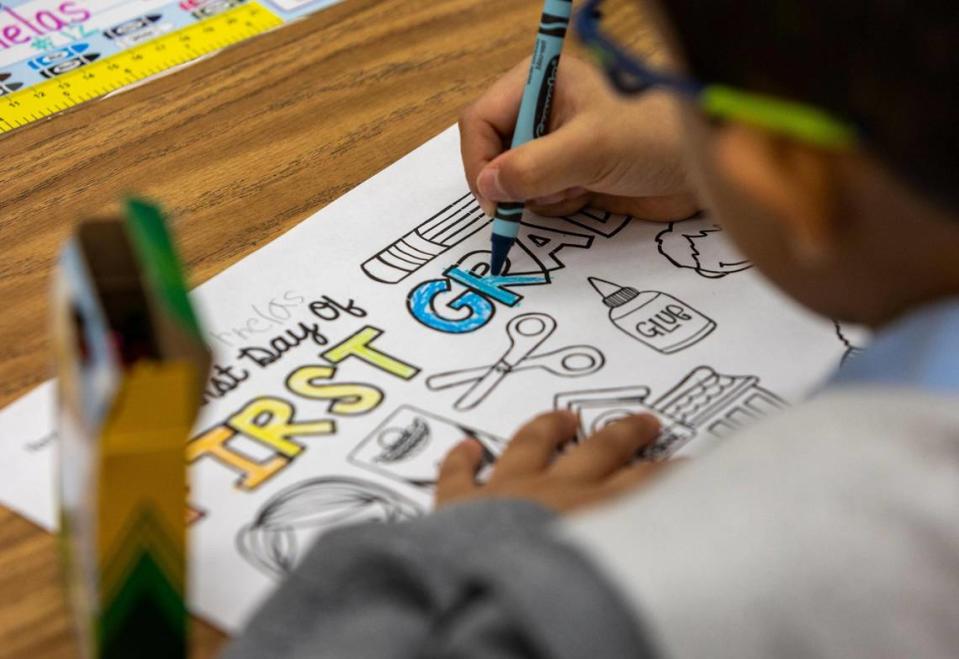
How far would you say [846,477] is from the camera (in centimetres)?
43

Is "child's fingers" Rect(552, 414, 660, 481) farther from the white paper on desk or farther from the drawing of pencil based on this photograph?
the drawing of pencil

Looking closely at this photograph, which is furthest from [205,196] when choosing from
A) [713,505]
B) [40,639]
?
[713,505]

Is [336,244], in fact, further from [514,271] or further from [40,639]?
[40,639]

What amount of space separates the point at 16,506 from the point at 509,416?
26 centimetres

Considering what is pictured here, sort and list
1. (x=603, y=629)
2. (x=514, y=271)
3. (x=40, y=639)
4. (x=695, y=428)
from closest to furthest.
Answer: (x=603, y=629) → (x=40, y=639) → (x=695, y=428) → (x=514, y=271)

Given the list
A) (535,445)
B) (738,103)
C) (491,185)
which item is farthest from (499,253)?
(738,103)

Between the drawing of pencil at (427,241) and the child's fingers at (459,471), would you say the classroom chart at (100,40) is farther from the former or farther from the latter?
the child's fingers at (459,471)

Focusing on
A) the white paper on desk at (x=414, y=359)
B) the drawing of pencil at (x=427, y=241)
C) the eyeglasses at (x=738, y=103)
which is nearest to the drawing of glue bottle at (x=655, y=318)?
the white paper on desk at (x=414, y=359)

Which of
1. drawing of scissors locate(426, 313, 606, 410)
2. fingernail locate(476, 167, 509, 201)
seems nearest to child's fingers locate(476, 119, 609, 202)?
fingernail locate(476, 167, 509, 201)

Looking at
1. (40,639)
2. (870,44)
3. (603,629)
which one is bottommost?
(40,639)

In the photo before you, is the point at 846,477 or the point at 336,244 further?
the point at 336,244

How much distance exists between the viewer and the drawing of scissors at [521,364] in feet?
2.21

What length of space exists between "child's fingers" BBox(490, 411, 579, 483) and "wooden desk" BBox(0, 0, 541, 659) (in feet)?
0.83

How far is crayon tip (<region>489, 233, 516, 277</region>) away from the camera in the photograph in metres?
0.78
